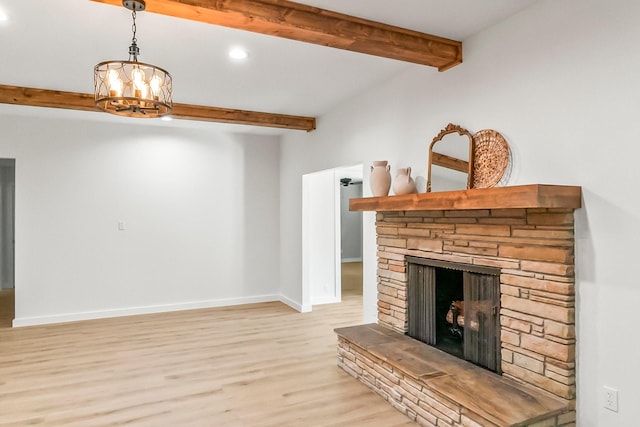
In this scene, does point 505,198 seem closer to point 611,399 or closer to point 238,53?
point 611,399

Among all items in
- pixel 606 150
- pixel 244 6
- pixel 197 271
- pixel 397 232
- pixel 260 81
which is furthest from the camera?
pixel 197 271

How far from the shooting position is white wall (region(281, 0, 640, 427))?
6.59 feet

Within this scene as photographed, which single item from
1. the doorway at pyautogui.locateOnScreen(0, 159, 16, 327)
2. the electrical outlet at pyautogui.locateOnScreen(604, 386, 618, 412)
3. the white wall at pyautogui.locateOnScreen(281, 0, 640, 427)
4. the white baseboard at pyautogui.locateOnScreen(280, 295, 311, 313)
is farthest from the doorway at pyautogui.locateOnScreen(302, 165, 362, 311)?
the doorway at pyautogui.locateOnScreen(0, 159, 16, 327)

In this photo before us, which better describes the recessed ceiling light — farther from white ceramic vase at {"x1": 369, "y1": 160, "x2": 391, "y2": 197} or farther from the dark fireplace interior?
the dark fireplace interior

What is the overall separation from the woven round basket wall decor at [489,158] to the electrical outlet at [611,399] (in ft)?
4.15

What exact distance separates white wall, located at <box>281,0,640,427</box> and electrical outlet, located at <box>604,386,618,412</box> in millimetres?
23

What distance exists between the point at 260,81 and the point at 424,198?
195 centimetres

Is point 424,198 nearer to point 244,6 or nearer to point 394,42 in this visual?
point 394,42

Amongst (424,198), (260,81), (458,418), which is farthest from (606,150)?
(260,81)

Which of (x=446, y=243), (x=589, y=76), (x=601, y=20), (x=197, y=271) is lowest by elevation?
(x=197, y=271)

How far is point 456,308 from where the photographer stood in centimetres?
312

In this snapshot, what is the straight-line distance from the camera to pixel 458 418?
228cm

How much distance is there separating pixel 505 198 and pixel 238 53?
7.08 feet

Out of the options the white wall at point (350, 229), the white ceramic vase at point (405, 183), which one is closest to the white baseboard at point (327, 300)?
the white ceramic vase at point (405, 183)
